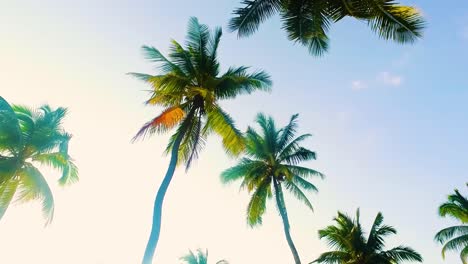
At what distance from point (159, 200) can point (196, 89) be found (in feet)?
15.8

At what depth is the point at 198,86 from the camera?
55.3ft

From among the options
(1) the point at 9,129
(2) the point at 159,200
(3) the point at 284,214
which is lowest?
(2) the point at 159,200

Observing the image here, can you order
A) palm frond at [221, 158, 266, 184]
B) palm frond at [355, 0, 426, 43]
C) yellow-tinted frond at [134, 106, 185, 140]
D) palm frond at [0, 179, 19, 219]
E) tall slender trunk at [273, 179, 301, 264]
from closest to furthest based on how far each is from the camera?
palm frond at [355, 0, 426, 43] → yellow-tinted frond at [134, 106, 185, 140] → palm frond at [0, 179, 19, 219] → tall slender trunk at [273, 179, 301, 264] → palm frond at [221, 158, 266, 184]

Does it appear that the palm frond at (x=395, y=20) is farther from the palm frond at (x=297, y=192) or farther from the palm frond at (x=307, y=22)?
the palm frond at (x=297, y=192)

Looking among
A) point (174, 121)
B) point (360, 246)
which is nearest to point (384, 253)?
point (360, 246)

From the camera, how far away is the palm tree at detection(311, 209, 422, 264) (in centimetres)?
2328

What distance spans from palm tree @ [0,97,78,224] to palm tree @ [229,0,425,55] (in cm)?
1303

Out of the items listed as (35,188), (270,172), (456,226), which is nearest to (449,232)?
(456,226)

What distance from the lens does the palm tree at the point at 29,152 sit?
1930 cm

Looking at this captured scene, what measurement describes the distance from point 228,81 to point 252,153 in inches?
369

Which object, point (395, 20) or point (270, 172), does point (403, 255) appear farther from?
point (395, 20)

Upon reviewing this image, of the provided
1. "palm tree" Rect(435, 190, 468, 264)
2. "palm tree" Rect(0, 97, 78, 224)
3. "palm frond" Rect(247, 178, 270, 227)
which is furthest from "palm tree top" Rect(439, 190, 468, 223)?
"palm tree" Rect(0, 97, 78, 224)

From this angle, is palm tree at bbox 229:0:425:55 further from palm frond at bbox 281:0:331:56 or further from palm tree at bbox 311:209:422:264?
palm tree at bbox 311:209:422:264

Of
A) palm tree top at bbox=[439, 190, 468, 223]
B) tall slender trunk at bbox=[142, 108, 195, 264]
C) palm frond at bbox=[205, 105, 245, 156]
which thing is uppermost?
palm tree top at bbox=[439, 190, 468, 223]
